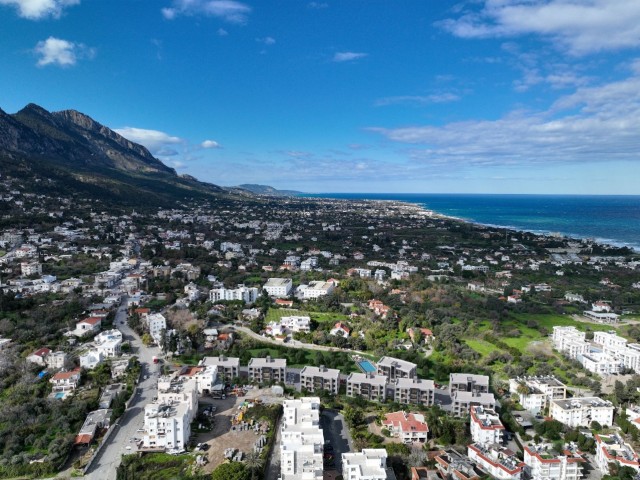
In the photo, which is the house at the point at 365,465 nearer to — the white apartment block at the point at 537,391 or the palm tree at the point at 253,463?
the palm tree at the point at 253,463

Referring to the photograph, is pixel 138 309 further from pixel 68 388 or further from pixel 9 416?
pixel 9 416

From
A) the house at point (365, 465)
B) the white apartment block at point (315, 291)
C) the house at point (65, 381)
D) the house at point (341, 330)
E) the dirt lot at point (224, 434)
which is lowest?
the dirt lot at point (224, 434)

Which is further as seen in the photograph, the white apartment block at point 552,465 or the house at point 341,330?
the house at point 341,330

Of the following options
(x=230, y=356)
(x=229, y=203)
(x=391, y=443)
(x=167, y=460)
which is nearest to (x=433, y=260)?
(x=230, y=356)

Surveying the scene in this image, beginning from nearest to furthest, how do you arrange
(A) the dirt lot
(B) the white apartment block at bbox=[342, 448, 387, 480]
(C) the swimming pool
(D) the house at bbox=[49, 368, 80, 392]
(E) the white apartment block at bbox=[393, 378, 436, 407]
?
(B) the white apartment block at bbox=[342, 448, 387, 480] → (A) the dirt lot → (E) the white apartment block at bbox=[393, 378, 436, 407] → (D) the house at bbox=[49, 368, 80, 392] → (C) the swimming pool

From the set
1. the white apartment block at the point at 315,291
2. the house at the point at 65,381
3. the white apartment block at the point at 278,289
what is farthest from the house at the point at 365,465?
the white apartment block at the point at 278,289

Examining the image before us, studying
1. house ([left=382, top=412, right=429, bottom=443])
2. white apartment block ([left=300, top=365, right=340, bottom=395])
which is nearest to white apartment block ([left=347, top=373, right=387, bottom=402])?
white apartment block ([left=300, top=365, right=340, bottom=395])

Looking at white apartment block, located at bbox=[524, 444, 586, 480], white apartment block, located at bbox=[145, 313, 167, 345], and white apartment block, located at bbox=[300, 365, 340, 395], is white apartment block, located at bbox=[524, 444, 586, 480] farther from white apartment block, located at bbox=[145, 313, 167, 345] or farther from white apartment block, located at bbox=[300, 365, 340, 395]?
white apartment block, located at bbox=[145, 313, 167, 345]

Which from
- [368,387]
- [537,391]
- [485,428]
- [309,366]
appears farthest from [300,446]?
[537,391]
